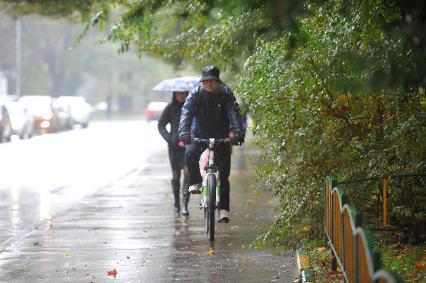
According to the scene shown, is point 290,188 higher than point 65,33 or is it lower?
lower

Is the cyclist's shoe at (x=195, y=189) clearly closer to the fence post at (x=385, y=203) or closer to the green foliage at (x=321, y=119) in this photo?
the green foliage at (x=321, y=119)

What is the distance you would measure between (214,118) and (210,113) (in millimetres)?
73

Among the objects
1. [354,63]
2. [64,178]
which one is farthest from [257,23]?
[64,178]

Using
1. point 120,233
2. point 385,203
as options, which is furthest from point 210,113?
point 385,203

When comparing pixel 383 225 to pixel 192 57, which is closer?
pixel 383 225

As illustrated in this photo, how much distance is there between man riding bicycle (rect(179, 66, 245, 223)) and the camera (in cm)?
1100

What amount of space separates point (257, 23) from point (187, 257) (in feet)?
9.26

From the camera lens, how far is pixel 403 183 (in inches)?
363

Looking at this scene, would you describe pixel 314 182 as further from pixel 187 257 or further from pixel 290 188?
pixel 187 257

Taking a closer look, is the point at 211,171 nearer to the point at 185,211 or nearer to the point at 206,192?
the point at 206,192

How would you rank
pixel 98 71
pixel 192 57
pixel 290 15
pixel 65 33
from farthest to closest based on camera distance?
pixel 98 71 → pixel 65 33 → pixel 192 57 → pixel 290 15

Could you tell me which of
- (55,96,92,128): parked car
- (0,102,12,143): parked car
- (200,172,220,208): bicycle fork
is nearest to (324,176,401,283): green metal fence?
(200,172,220,208): bicycle fork

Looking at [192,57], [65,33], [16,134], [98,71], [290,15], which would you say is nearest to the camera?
[290,15]

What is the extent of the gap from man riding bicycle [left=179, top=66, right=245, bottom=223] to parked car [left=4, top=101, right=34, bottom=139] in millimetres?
31620
